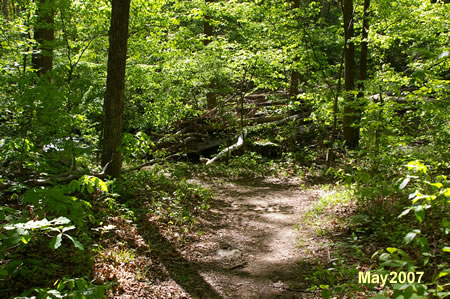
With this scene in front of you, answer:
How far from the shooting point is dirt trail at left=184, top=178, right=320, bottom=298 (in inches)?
168

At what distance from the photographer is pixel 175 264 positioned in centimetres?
487

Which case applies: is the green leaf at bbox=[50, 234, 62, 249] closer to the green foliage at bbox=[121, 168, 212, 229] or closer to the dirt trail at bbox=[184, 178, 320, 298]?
the dirt trail at bbox=[184, 178, 320, 298]

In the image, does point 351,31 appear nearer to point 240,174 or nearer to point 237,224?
point 240,174

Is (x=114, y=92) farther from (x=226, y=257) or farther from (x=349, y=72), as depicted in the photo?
(x=349, y=72)

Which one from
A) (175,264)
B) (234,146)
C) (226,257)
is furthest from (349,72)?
(175,264)

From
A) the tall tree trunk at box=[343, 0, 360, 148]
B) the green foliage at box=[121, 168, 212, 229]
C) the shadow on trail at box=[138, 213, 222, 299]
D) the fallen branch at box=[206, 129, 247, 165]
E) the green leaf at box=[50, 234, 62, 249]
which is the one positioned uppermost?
the tall tree trunk at box=[343, 0, 360, 148]

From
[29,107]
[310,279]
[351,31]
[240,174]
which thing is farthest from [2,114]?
[351,31]

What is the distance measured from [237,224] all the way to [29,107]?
14.1 feet

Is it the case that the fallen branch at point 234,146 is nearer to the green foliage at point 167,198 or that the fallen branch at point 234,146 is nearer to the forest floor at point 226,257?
the green foliage at point 167,198

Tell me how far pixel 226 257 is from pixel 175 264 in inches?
33.2

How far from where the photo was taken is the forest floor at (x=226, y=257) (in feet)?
13.6
